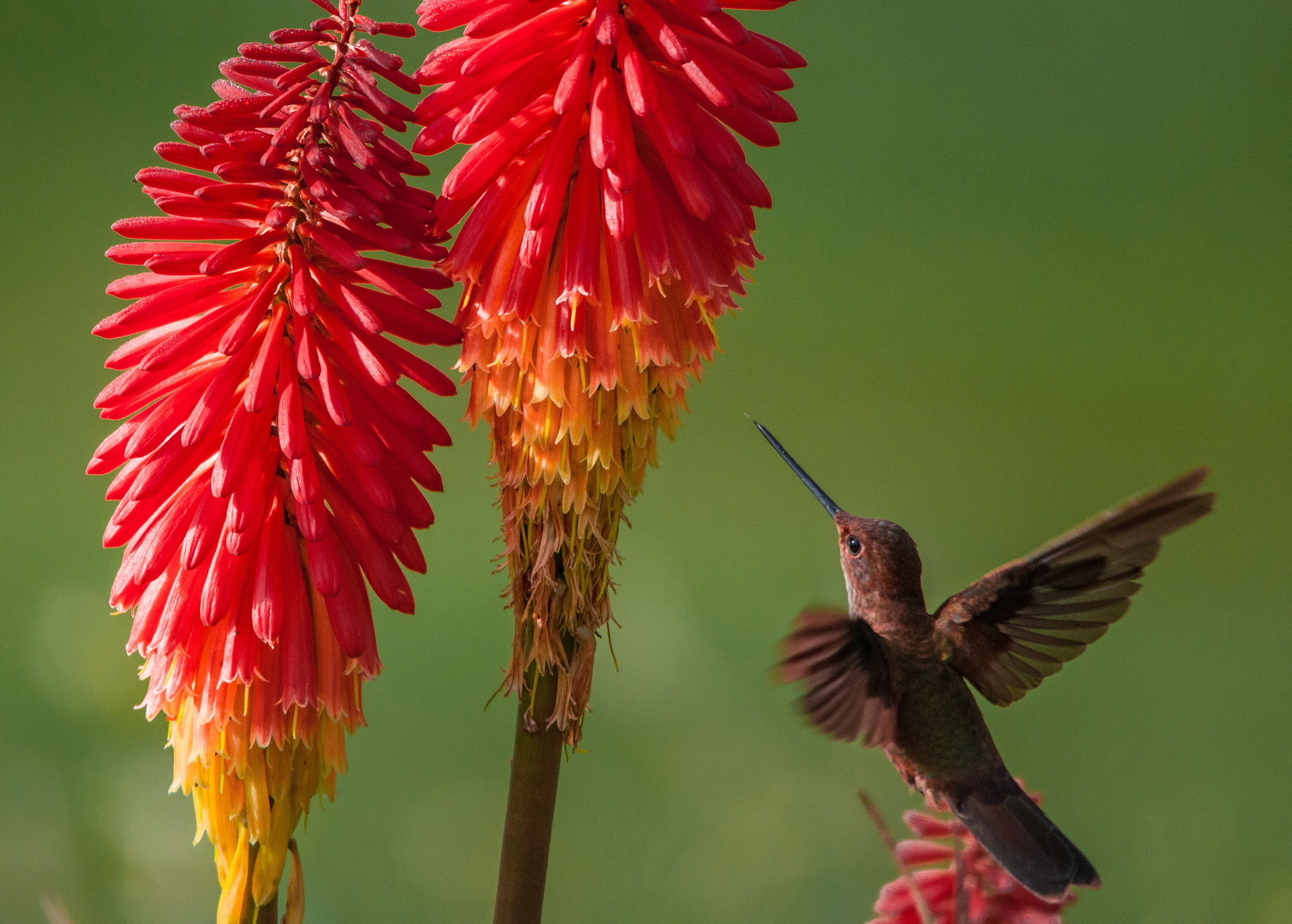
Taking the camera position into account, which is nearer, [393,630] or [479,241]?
[479,241]

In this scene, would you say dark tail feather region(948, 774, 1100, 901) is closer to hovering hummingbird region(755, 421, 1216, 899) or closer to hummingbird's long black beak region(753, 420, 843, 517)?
hovering hummingbird region(755, 421, 1216, 899)

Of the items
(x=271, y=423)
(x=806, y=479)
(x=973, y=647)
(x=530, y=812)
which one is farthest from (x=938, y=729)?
(x=271, y=423)

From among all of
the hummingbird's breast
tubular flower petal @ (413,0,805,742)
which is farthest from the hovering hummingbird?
tubular flower petal @ (413,0,805,742)

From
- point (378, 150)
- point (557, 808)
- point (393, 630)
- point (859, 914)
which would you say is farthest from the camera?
point (393, 630)

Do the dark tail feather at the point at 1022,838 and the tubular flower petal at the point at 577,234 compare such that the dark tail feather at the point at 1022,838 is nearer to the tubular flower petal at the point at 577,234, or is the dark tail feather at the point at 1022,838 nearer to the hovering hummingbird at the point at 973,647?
the hovering hummingbird at the point at 973,647

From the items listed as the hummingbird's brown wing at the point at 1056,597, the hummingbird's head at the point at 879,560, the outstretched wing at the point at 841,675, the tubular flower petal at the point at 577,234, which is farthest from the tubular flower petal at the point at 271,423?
the hummingbird's brown wing at the point at 1056,597

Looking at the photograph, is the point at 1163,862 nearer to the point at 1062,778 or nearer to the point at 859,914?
the point at 1062,778

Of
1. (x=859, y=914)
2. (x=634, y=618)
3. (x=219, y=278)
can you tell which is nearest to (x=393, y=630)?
(x=634, y=618)
